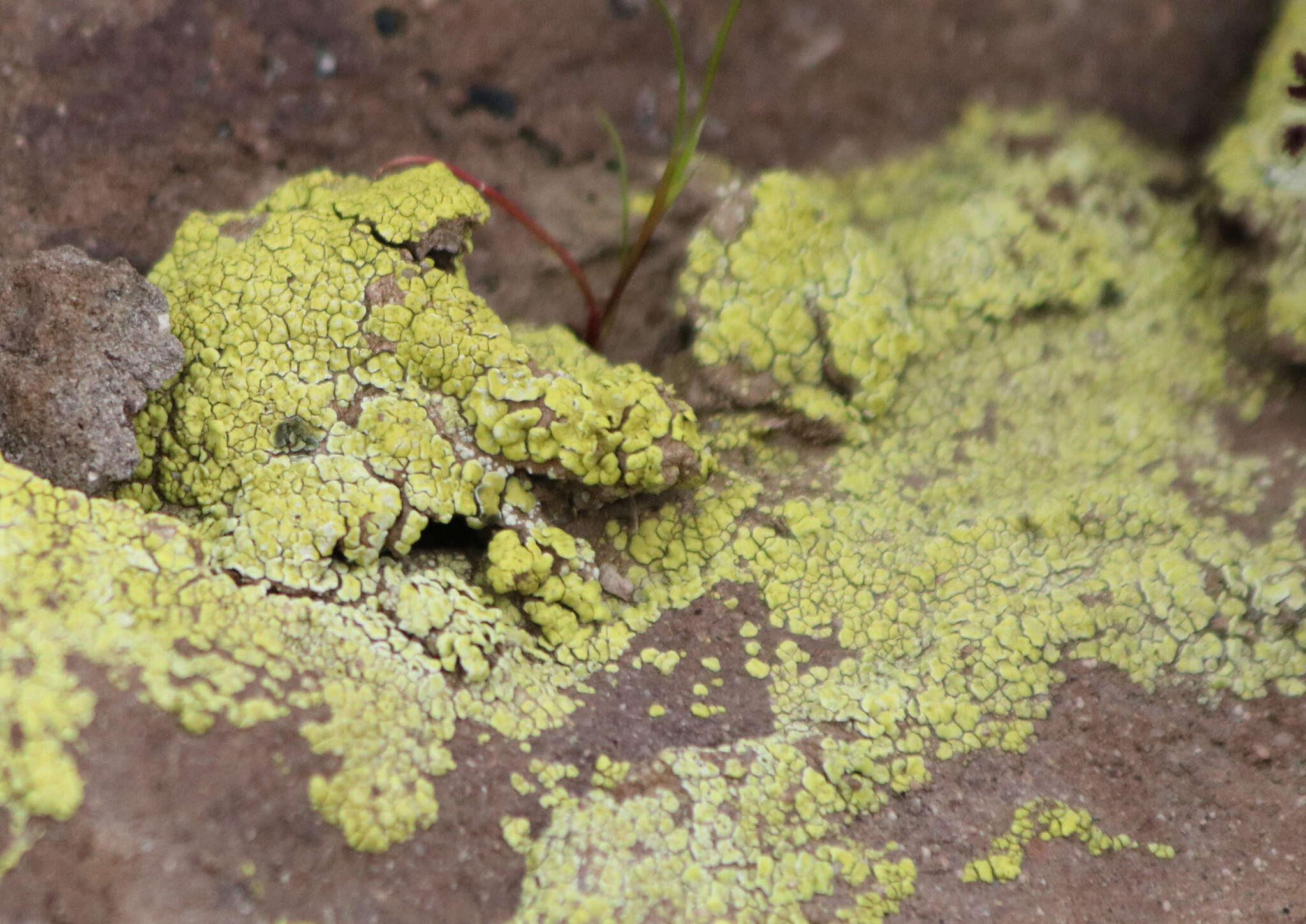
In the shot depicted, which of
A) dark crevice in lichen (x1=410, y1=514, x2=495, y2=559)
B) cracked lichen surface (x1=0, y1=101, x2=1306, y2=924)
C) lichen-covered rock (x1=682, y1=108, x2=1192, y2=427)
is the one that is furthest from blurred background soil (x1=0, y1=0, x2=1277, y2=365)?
dark crevice in lichen (x1=410, y1=514, x2=495, y2=559)

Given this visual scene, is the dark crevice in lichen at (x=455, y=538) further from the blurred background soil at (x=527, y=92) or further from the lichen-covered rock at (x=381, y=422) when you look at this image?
the blurred background soil at (x=527, y=92)

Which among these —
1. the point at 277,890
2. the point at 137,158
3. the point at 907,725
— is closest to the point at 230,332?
the point at 137,158

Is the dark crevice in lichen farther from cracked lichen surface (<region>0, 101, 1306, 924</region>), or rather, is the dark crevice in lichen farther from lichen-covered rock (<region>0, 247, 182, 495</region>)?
lichen-covered rock (<region>0, 247, 182, 495</region>)

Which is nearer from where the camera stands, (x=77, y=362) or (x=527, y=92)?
(x=77, y=362)

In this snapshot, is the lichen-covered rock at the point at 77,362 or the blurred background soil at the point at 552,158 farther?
the lichen-covered rock at the point at 77,362

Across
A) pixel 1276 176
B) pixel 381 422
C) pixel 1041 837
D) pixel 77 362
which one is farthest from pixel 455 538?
pixel 1276 176

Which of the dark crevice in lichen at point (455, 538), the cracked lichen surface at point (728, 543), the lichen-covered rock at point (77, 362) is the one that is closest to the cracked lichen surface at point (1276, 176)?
the cracked lichen surface at point (728, 543)

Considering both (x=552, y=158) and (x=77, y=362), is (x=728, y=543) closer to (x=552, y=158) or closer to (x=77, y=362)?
(x=552, y=158)
